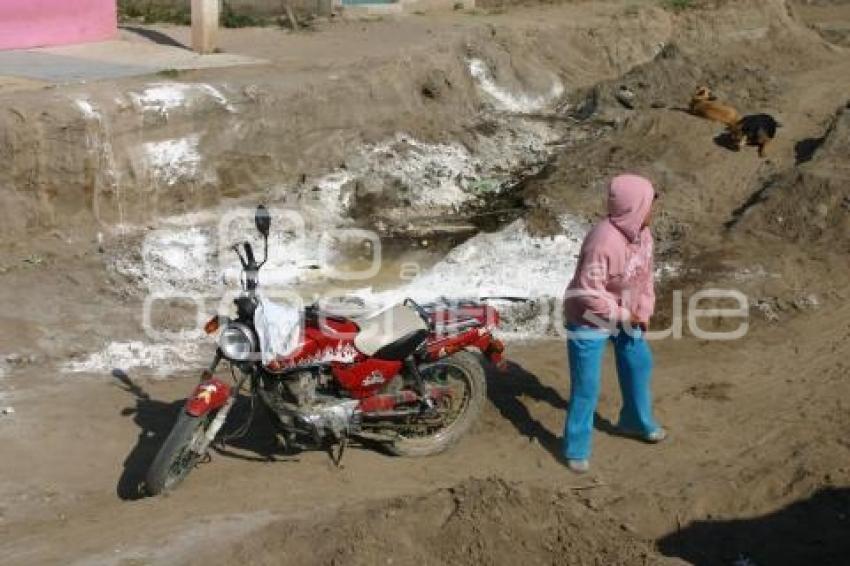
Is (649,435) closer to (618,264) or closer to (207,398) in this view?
(618,264)

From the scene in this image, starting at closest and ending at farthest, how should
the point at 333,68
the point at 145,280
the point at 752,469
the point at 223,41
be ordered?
the point at 752,469 < the point at 145,280 < the point at 333,68 < the point at 223,41

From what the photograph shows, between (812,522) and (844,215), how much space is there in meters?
4.82

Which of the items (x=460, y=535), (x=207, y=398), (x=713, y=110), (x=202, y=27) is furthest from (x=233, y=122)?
(x=460, y=535)

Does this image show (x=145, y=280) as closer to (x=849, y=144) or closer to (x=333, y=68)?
(x=333, y=68)

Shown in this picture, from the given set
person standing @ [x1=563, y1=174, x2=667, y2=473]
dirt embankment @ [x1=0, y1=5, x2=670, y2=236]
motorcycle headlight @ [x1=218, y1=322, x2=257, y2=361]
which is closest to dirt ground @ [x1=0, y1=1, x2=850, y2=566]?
dirt embankment @ [x1=0, y1=5, x2=670, y2=236]

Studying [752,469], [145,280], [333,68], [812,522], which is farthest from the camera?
[333,68]

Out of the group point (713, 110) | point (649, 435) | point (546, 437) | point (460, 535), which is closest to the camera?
point (460, 535)

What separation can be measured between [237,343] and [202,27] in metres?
8.44

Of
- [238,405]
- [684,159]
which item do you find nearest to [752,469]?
[238,405]

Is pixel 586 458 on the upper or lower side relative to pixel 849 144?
lower

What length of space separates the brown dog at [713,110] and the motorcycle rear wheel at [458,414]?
21.4 feet

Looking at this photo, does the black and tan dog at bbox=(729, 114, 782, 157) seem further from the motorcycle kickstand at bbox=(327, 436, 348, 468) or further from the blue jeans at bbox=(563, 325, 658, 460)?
the motorcycle kickstand at bbox=(327, 436, 348, 468)

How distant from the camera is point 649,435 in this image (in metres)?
7.12

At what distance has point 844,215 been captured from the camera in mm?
10266
